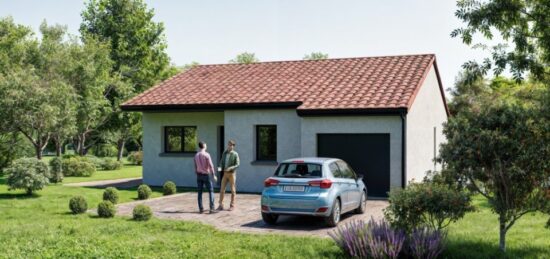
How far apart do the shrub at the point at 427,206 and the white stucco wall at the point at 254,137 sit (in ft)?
34.0

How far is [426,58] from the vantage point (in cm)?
2236

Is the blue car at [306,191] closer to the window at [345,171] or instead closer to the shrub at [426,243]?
the window at [345,171]

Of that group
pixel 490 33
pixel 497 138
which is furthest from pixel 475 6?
pixel 497 138

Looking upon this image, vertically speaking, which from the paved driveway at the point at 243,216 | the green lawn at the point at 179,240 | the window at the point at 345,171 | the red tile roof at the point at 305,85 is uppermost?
the red tile roof at the point at 305,85

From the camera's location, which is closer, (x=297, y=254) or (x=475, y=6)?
(x=297, y=254)

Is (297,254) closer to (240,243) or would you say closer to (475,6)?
(240,243)

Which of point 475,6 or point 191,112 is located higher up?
point 475,6

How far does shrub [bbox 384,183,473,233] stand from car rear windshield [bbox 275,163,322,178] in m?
2.93

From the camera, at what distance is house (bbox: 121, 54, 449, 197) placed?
18.6 m

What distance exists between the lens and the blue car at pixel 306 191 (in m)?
12.3

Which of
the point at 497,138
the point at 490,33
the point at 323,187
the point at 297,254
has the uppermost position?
the point at 490,33

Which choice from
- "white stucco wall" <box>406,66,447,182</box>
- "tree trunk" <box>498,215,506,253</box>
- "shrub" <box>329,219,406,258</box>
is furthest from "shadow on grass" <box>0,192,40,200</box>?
"tree trunk" <box>498,215,506,253</box>

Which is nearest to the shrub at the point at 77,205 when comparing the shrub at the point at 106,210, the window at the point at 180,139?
the shrub at the point at 106,210

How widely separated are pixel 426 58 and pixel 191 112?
9704 mm
